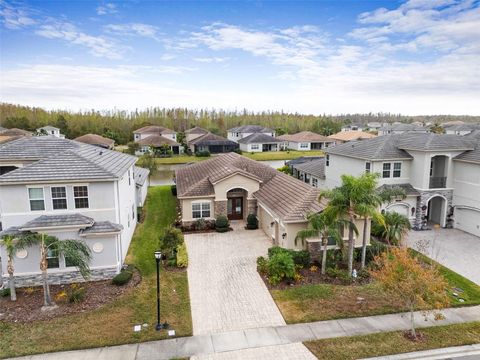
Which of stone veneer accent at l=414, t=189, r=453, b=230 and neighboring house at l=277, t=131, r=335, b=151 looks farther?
neighboring house at l=277, t=131, r=335, b=151

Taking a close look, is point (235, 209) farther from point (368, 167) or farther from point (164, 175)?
point (164, 175)

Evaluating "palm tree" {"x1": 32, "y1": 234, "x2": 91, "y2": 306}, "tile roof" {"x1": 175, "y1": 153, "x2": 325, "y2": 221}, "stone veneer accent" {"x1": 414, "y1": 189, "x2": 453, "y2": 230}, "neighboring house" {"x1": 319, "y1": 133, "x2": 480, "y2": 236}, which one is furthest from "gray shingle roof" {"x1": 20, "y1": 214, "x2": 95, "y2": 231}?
"stone veneer accent" {"x1": 414, "y1": 189, "x2": 453, "y2": 230}

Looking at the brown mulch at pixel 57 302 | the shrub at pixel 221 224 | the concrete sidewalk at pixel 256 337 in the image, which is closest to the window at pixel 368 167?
the shrub at pixel 221 224

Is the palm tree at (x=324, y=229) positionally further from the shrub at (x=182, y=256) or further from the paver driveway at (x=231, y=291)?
the shrub at (x=182, y=256)

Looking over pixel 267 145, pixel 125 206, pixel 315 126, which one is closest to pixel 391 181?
pixel 125 206

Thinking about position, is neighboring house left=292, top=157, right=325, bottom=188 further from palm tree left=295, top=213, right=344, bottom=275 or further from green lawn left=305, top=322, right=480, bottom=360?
green lawn left=305, top=322, right=480, bottom=360
